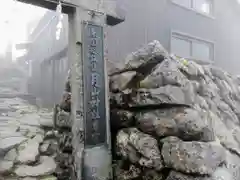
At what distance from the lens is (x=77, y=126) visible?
4.34 m

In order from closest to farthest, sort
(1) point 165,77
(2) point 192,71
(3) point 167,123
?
(3) point 167,123
(1) point 165,77
(2) point 192,71

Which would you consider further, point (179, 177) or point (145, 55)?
point (145, 55)

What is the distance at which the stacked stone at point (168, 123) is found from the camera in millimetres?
3850

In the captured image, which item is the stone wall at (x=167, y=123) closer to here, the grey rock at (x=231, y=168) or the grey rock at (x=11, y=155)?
the grey rock at (x=231, y=168)

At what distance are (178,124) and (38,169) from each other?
114 inches

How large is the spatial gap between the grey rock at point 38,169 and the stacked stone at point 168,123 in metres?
1.38

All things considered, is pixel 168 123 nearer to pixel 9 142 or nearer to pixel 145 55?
pixel 145 55

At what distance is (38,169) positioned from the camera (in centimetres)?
498

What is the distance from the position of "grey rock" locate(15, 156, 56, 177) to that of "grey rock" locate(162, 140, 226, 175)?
2.40 metres

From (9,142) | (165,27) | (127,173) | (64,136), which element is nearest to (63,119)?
(64,136)

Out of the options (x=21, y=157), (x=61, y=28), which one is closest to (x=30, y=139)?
(x=21, y=157)

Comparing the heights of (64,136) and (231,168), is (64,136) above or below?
above

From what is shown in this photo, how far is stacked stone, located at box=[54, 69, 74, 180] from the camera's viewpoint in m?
5.05

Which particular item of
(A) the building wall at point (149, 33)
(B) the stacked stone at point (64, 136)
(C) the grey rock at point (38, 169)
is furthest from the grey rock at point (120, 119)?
(A) the building wall at point (149, 33)
